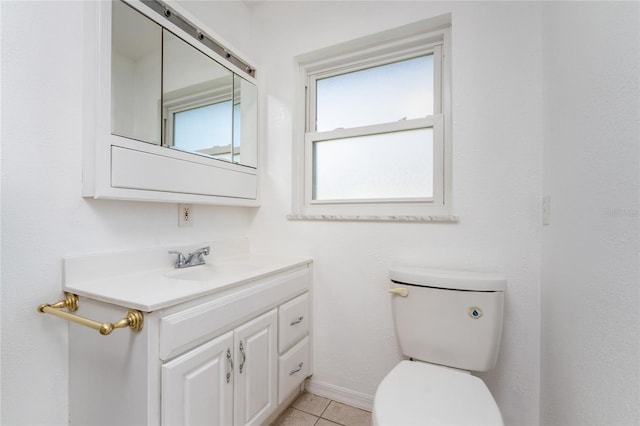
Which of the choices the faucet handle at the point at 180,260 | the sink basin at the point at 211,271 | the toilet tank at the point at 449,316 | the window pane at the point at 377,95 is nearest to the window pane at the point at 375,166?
the window pane at the point at 377,95

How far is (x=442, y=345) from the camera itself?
117 cm

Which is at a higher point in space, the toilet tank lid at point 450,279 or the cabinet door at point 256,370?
the toilet tank lid at point 450,279

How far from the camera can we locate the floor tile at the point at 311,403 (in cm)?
149

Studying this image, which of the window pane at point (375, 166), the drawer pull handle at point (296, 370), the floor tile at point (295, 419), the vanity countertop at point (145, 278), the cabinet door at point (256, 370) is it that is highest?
the window pane at point (375, 166)

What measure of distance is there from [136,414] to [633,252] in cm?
136

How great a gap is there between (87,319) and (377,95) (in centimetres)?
168

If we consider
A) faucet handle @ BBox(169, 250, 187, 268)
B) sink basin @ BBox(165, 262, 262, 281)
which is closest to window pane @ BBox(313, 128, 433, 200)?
sink basin @ BBox(165, 262, 262, 281)

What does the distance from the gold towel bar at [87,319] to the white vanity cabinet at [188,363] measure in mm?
26

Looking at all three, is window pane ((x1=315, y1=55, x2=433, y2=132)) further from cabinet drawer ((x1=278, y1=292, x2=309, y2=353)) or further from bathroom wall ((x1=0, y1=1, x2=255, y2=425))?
bathroom wall ((x1=0, y1=1, x2=255, y2=425))

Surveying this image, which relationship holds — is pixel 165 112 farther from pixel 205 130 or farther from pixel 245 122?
pixel 245 122

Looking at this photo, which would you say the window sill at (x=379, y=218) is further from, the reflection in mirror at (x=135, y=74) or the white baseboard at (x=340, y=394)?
the white baseboard at (x=340, y=394)

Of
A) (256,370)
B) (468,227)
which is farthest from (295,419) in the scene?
(468,227)

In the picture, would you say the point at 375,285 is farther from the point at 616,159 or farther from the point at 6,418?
the point at 6,418

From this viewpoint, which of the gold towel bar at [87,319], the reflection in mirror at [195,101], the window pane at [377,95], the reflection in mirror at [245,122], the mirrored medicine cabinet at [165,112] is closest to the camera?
the gold towel bar at [87,319]
